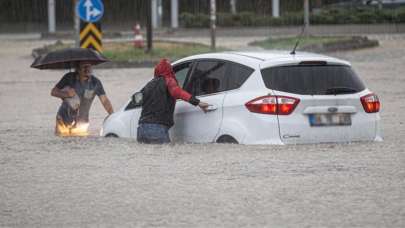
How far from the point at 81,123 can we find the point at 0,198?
5706 mm

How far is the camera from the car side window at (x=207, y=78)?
12203 mm

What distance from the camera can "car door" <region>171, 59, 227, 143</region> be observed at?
1202 cm

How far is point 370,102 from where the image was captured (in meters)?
12.0

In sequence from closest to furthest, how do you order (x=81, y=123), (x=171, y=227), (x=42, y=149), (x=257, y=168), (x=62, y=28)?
(x=171, y=227)
(x=257, y=168)
(x=42, y=149)
(x=81, y=123)
(x=62, y=28)

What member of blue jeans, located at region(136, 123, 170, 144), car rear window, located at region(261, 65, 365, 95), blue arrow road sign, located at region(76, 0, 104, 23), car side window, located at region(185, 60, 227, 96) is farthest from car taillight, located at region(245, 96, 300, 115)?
blue arrow road sign, located at region(76, 0, 104, 23)

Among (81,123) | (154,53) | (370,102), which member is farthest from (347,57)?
(370,102)

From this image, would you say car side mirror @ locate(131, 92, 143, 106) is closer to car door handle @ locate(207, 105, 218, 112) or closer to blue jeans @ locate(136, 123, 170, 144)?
blue jeans @ locate(136, 123, 170, 144)

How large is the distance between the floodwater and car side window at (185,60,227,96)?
0.69 m

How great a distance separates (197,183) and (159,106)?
2.79 m

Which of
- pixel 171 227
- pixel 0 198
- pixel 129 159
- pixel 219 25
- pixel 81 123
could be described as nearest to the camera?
pixel 171 227

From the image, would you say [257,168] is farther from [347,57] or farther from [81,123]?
[347,57]

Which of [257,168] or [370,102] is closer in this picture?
[257,168]

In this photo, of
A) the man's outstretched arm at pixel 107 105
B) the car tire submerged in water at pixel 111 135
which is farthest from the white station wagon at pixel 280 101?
the man's outstretched arm at pixel 107 105

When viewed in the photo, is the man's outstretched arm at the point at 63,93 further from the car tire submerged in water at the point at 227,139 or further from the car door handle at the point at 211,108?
the car tire submerged in water at the point at 227,139
